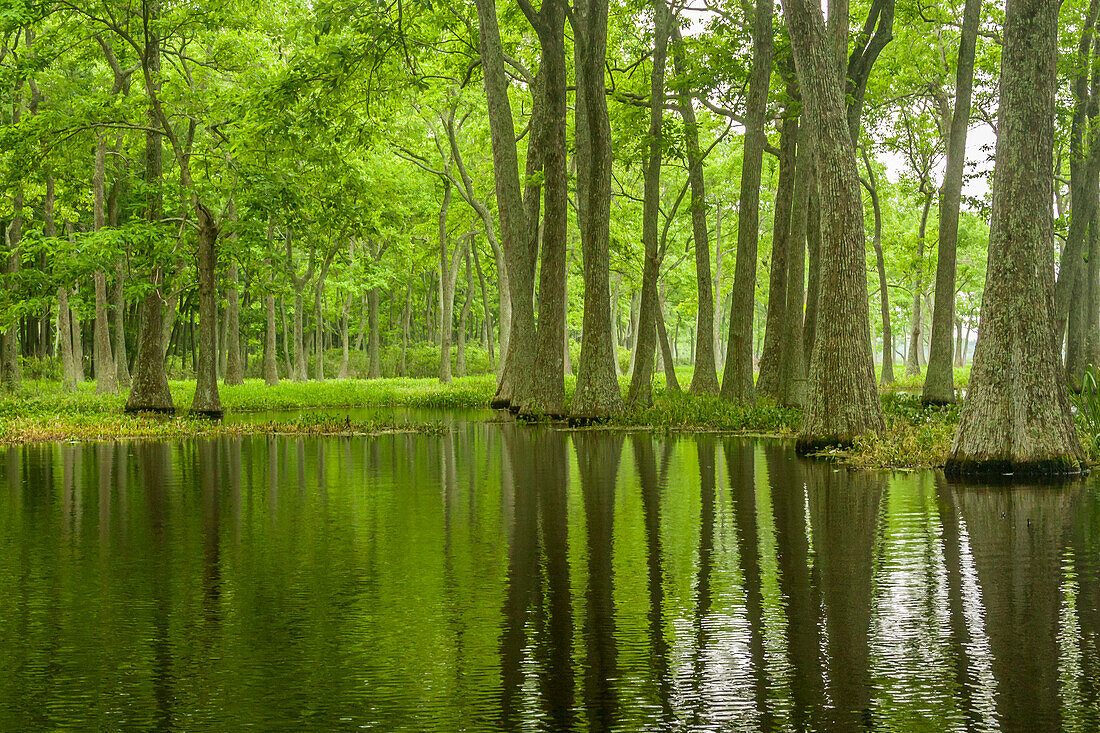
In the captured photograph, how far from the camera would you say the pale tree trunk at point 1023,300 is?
1173 centimetres

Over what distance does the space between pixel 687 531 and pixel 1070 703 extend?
4632 mm

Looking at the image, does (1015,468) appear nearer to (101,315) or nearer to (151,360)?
(151,360)

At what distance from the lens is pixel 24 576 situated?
7215 millimetres

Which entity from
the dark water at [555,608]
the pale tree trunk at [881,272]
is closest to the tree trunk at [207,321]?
the dark water at [555,608]

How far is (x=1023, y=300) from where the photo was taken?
1186 cm

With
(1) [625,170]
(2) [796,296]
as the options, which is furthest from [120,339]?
(2) [796,296]

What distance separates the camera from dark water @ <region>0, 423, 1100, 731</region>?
14.0 feet

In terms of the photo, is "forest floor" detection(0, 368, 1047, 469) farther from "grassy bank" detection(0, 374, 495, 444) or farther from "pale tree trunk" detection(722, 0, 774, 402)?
"pale tree trunk" detection(722, 0, 774, 402)

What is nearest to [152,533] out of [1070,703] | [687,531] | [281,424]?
[687,531]

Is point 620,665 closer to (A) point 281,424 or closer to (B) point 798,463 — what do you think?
(B) point 798,463

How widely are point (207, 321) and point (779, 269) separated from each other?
14.9m

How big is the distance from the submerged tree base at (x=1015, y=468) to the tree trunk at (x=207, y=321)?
19.6 metres

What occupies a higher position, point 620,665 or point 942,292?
point 942,292

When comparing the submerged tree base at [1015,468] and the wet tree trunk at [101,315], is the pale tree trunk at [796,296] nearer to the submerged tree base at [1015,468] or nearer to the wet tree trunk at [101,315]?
the submerged tree base at [1015,468]
